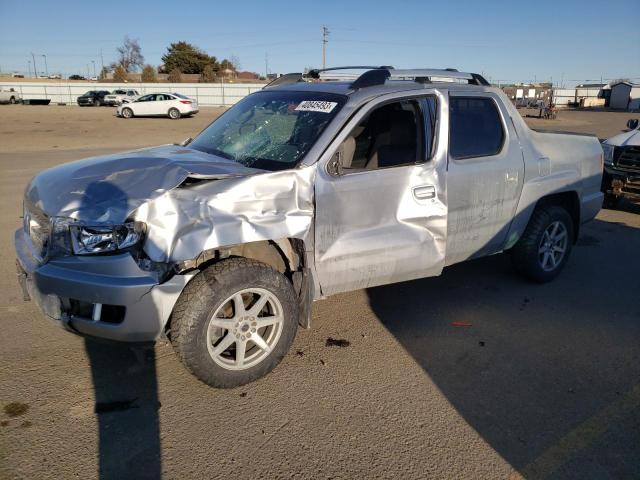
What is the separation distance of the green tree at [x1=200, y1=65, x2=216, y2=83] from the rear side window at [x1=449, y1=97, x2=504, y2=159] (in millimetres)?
79216

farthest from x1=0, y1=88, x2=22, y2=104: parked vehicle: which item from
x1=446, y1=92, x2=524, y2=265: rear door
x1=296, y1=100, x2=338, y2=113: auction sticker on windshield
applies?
x1=446, y1=92, x2=524, y2=265: rear door

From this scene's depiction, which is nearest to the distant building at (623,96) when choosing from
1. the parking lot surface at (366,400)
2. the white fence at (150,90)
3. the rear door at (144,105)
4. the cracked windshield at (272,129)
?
the white fence at (150,90)

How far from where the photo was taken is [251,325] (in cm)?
332

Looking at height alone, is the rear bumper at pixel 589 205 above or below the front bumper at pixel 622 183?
above

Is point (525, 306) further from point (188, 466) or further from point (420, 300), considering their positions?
point (188, 466)

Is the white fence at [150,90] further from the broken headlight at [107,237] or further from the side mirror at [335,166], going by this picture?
the broken headlight at [107,237]

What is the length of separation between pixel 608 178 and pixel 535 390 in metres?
6.65

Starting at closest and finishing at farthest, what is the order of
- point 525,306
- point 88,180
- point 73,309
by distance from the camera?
point 73,309, point 88,180, point 525,306

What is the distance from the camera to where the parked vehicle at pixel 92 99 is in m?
47.1

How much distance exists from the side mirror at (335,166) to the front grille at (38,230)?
1.78 m

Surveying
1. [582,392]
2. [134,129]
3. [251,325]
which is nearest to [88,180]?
[251,325]

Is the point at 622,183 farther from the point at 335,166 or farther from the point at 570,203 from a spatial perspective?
the point at 335,166

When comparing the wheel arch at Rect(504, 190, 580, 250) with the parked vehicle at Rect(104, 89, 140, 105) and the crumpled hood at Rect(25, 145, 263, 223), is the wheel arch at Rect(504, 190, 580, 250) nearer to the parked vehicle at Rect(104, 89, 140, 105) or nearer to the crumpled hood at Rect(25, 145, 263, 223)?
the crumpled hood at Rect(25, 145, 263, 223)

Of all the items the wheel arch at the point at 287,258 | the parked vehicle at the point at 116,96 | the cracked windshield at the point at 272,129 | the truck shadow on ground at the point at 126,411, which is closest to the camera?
the truck shadow on ground at the point at 126,411
